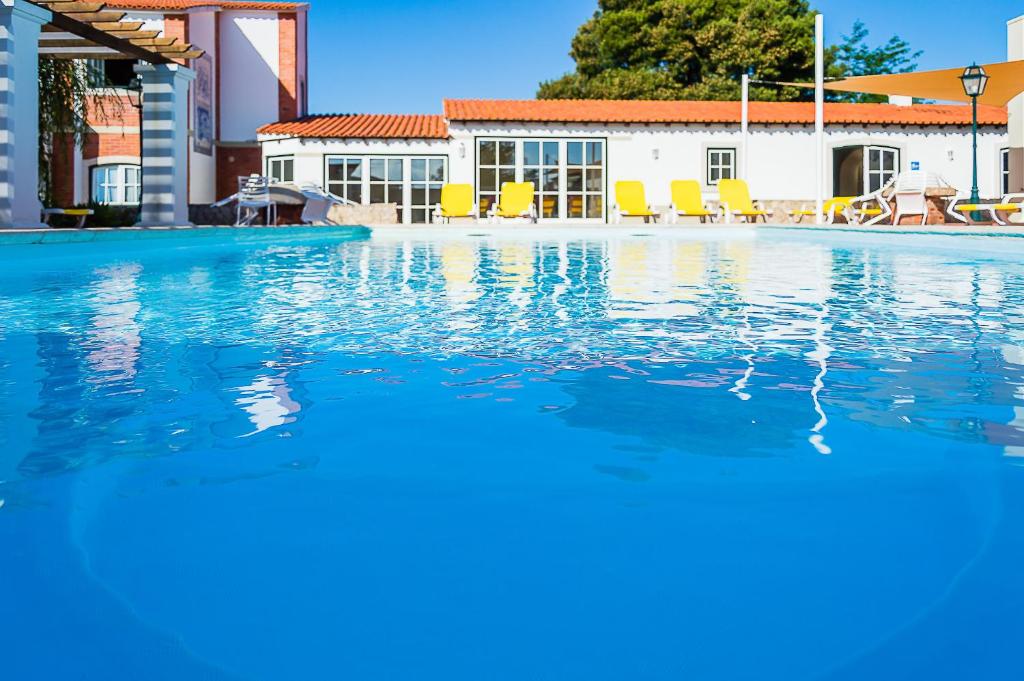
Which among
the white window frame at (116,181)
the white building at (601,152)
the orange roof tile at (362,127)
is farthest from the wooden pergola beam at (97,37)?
the white window frame at (116,181)

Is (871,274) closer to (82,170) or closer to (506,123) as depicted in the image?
(506,123)

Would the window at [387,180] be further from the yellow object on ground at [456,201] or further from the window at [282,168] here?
the yellow object on ground at [456,201]

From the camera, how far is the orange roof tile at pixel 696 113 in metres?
22.0

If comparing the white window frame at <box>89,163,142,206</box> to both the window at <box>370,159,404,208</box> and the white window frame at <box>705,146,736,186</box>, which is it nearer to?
the window at <box>370,159,404,208</box>

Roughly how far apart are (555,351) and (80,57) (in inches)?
468

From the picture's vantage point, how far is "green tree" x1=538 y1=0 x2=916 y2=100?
1222 inches

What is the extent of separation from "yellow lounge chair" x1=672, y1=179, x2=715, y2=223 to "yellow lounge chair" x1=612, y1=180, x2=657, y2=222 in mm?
527

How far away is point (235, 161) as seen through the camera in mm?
23172

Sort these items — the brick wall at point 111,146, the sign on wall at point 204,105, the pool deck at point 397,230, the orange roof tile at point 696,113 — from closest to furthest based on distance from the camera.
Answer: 1. the pool deck at point 397,230
2. the sign on wall at point 204,105
3. the brick wall at point 111,146
4. the orange roof tile at point 696,113

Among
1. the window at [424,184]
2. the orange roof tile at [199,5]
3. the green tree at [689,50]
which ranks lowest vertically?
the window at [424,184]

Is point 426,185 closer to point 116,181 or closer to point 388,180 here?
point 388,180

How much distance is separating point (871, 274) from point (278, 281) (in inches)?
185

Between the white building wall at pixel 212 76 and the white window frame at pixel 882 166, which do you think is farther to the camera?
the white window frame at pixel 882 166

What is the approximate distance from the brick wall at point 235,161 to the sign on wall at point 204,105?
1.24ft
